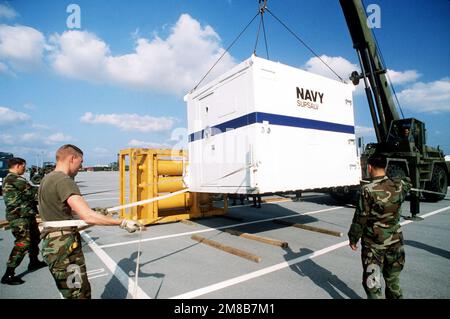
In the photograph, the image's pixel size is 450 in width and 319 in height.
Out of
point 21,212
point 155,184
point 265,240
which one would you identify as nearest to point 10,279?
point 21,212

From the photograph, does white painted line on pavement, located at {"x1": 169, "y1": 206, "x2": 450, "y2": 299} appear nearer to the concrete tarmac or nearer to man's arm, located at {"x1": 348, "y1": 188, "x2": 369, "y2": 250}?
the concrete tarmac

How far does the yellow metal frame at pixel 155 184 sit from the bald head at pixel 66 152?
4.29 metres

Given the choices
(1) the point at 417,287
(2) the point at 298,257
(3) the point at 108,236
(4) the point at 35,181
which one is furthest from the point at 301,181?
(4) the point at 35,181

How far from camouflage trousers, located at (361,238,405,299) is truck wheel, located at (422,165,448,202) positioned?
35.9 feet

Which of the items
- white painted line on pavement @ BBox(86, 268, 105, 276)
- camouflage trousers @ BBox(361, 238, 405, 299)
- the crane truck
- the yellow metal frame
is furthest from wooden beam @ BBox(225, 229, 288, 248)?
the crane truck

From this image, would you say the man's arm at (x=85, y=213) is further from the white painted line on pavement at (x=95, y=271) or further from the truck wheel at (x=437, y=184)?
the truck wheel at (x=437, y=184)

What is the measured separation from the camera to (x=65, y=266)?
2.35 meters

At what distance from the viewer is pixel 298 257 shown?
463 cm

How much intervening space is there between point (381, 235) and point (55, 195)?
327 cm

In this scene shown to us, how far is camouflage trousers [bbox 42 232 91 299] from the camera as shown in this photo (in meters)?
2.33

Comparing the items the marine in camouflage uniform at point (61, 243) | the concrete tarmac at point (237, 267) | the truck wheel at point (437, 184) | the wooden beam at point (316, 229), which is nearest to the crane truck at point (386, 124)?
the truck wheel at point (437, 184)

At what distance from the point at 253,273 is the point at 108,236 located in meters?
4.12
